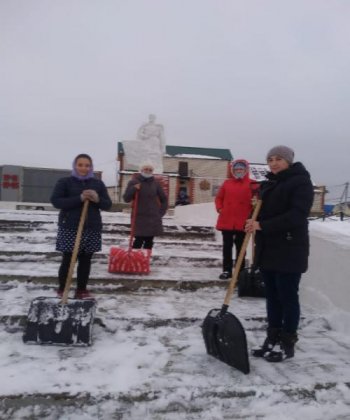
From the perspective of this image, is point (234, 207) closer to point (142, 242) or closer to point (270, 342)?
point (142, 242)

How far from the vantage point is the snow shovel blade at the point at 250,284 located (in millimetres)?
4473

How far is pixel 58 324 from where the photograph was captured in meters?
3.12

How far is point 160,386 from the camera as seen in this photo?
2.56 m

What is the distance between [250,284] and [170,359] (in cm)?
174

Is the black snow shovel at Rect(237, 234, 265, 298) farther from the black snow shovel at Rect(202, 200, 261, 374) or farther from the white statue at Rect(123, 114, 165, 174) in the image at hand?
the white statue at Rect(123, 114, 165, 174)

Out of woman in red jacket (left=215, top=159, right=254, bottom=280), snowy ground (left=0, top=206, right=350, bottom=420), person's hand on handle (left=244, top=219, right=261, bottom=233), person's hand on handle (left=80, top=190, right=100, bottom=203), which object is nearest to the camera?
snowy ground (left=0, top=206, right=350, bottom=420)

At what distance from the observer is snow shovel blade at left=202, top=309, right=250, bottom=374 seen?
2758mm

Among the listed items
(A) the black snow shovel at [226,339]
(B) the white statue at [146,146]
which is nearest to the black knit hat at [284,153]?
(A) the black snow shovel at [226,339]

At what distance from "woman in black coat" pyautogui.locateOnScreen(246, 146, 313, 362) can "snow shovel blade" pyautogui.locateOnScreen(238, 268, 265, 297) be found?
1.32 m

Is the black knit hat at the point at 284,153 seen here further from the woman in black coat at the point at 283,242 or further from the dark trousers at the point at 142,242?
the dark trousers at the point at 142,242

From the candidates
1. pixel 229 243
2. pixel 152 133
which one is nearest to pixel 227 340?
pixel 229 243

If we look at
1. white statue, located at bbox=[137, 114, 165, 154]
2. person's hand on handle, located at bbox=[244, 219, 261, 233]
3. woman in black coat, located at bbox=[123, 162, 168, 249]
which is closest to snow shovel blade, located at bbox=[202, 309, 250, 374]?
person's hand on handle, located at bbox=[244, 219, 261, 233]

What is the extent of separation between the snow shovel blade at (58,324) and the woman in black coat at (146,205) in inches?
89.0

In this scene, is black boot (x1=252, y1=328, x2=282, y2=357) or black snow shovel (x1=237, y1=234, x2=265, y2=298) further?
black snow shovel (x1=237, y1=234, x2=265, y2=298)
